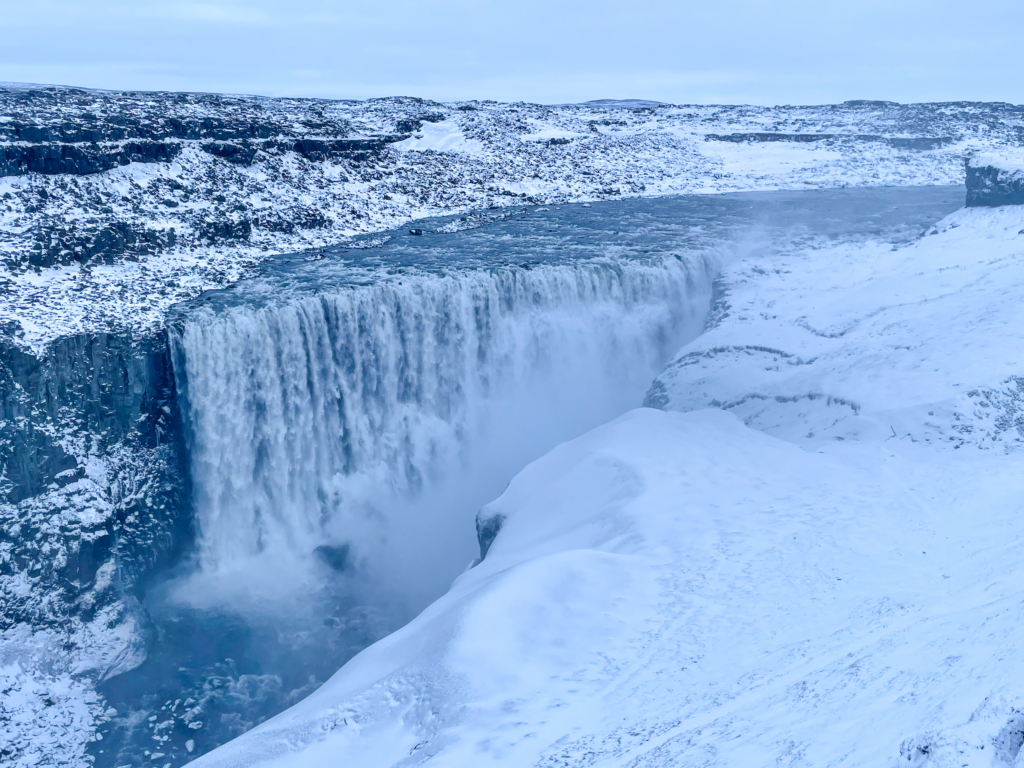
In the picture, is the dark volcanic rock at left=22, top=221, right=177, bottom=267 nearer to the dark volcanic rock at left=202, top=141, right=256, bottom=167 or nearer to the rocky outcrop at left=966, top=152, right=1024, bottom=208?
the dark volcanic rock at left=202, top=141, right=256, bottom=167

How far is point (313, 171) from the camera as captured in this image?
98.5 ft

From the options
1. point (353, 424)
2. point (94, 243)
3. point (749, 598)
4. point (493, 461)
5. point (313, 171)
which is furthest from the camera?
point (313, 171)

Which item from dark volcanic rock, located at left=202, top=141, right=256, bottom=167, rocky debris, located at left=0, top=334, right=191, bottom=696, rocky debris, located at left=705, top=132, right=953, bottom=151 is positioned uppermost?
rocky debris, located at left=705, top=132, right=953, bottom=151

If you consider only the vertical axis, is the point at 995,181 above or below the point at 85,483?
above

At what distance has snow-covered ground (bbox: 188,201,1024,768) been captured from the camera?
22.7 ft

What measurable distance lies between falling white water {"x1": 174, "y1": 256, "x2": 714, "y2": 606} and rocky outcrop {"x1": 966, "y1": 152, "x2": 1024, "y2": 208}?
36.5 feet

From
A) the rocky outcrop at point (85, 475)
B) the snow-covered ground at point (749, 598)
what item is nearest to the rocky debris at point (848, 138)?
the snow-covered ground at point (749, 598)

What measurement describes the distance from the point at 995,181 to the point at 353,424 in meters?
22.0

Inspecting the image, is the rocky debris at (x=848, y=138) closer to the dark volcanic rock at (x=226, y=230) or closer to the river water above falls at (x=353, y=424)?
the river water above falls at (x=353, y=424)

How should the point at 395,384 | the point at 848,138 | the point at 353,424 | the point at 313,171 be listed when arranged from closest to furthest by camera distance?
1. the point at 353,424
2. the point at 395,384
3. the point at 313,171
4. the point at 848,138

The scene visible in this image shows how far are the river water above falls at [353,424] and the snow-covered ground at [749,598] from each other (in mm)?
4301

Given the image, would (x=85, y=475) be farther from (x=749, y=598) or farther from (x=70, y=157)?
(x=70, y=157)

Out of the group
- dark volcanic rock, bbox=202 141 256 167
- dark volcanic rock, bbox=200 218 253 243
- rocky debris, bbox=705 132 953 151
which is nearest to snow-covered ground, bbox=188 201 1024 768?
dark volcanic rock, bbox=200 218 253 243

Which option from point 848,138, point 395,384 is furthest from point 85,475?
point 848,138
